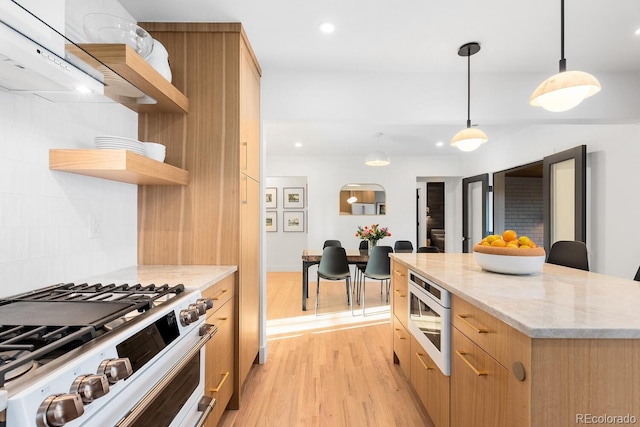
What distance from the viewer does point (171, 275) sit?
1.74m

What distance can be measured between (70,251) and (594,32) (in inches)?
138

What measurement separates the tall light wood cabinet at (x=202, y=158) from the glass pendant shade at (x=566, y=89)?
1.72 meters

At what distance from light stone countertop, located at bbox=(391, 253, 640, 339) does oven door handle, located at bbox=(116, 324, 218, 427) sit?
110 centimetres

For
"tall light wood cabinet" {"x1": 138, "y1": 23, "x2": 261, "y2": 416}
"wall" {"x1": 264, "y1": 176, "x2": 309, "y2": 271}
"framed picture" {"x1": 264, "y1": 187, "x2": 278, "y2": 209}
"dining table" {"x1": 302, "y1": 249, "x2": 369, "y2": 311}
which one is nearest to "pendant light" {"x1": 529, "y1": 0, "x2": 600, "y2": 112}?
"tall light wood cabinet" {"x1": 138, "y1": 23, "x2": 261, "y2": 416}

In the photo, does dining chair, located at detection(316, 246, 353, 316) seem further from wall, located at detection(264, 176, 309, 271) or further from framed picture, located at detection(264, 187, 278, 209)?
framed picture, located at detection(264, 187, 278, 209)

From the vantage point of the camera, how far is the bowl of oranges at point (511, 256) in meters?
1.68

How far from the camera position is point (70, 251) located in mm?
1568

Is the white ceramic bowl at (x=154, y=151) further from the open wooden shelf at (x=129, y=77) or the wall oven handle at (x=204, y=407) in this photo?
the wall oven handle at (x=204, y=407)

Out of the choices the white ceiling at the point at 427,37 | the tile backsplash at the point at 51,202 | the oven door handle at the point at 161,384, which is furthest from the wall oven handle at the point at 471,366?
the white ceiling at the point at 427,37

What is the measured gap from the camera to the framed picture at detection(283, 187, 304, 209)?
24.2 ft

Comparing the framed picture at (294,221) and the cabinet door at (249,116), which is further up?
the cabinet door at (249,116)

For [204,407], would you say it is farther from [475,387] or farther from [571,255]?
[571,255]

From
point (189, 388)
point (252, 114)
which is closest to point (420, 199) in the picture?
point (252, 114)

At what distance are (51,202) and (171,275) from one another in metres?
0.62
